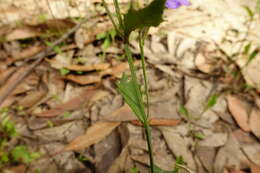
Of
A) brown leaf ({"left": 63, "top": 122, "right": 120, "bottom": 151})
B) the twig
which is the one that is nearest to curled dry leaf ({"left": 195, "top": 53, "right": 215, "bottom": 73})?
brown leaf ({"left": 63, "top": 122, "right": 120, "bottom": 151})

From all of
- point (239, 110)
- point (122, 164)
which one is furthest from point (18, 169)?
point (239, 110)

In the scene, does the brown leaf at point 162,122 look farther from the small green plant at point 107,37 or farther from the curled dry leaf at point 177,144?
the small green plant at point 107,37

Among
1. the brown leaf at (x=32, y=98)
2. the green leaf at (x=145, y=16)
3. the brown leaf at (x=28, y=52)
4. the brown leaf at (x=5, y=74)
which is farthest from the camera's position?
the brown leaf at (x=28, y=52)

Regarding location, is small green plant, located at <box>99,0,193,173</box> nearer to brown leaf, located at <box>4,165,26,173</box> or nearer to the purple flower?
the purple flower

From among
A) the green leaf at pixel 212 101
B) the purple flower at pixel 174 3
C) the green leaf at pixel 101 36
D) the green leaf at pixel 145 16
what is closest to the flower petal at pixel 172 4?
the purple flower at pixel 174 3

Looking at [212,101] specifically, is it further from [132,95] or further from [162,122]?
[132,95]

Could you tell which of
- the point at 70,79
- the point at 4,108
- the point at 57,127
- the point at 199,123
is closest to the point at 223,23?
the point at 199,123
